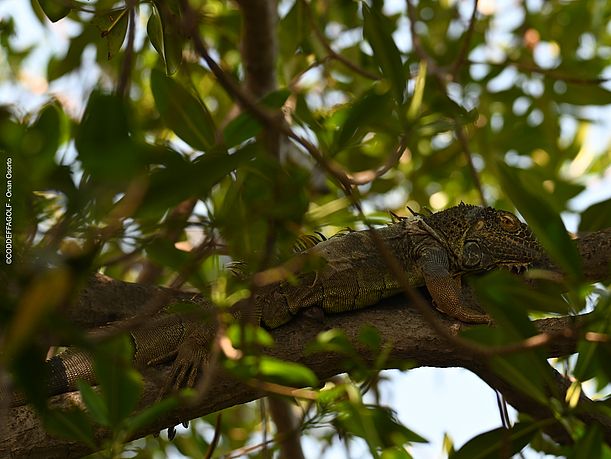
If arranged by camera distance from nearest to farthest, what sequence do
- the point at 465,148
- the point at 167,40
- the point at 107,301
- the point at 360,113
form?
the point at 360,113, the point at 167,40, the point at 465,148, the point at 107,301

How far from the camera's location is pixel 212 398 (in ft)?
10.7

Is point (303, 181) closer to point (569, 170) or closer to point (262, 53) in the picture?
point (262, 53)

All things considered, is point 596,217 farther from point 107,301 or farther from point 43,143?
point 43,143

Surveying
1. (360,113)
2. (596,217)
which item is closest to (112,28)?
(360,113)

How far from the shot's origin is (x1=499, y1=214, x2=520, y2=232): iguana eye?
4.41 m

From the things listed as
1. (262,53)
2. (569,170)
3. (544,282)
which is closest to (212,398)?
(544,282)

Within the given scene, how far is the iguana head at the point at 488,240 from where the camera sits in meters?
4.33

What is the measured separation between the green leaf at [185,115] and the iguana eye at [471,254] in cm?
193

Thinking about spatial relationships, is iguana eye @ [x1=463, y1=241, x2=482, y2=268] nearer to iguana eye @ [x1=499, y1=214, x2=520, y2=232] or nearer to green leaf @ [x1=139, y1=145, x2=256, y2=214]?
iguana eye @ [x1=499, y1=214, x2=520, y2=232]

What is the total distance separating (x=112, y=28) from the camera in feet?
10.2

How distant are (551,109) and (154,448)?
376 cm

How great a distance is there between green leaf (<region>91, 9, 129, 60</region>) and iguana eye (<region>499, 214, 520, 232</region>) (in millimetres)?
2289

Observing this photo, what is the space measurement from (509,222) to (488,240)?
17cm

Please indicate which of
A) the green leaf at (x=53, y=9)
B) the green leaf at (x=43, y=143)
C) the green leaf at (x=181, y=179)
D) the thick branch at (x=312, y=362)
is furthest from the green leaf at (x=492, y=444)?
the green leaf at (x=53, y=9)
